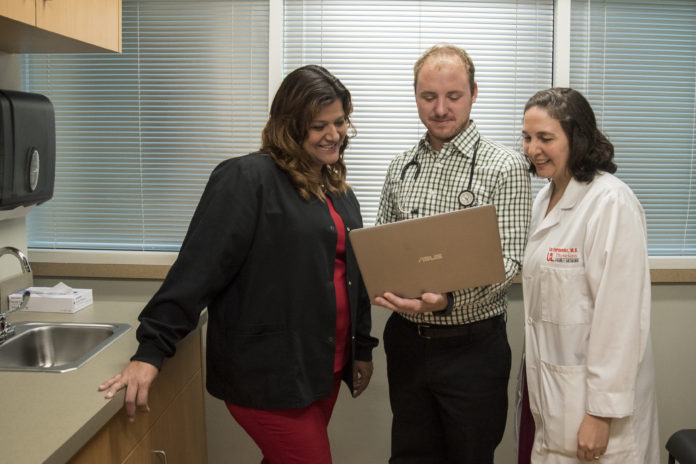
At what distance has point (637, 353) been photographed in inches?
52.0

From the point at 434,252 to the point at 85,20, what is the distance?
1226 mm

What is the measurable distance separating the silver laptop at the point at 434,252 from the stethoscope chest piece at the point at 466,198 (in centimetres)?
21

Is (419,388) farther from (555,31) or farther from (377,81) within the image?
(555,31)

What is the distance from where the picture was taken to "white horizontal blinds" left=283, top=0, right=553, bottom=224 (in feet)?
7.78

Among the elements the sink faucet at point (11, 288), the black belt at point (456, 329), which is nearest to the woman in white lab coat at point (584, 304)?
the black belt at point (456, 329)

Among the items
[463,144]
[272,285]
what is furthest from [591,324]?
[272,285]

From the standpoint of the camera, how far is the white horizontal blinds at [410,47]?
2.37 metres

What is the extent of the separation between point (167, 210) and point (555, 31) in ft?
5.77

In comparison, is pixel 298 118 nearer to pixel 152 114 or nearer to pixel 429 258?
pixel 429 258

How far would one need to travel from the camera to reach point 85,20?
5.61ft

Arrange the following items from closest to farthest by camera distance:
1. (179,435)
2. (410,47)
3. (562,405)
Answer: (562,405) → (179,435) → (410,47)

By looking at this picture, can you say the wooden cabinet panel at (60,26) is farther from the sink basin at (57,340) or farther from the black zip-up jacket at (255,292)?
Answer: the sink basin at (57,340)

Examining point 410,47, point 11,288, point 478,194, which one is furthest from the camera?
point 410,47

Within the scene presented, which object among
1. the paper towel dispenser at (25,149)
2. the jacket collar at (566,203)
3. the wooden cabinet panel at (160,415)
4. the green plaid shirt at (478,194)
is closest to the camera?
the wooden cabinet panel at (160,415)
